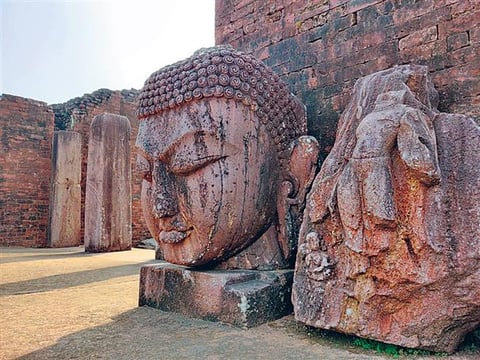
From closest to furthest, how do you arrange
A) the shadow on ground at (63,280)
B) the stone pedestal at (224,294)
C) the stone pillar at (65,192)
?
the stone pedestal at (224,294) → the shadow on ground at (63,280) → the stone pillar at (65,192)

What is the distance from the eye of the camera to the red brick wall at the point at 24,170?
9320 millimetres

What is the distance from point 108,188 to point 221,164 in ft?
18.4

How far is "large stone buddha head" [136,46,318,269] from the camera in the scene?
2.43m

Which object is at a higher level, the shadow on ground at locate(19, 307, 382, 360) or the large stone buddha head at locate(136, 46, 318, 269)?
the large stone buddha head at locate(136, 46, 318, 269)

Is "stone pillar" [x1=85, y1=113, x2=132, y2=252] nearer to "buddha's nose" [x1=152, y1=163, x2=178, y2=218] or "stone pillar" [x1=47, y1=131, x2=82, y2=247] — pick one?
"stone pillar" [x1=47, y1=131, x2=82, y2=247]

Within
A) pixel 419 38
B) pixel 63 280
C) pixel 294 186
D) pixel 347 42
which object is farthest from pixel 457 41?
pixel 63 280

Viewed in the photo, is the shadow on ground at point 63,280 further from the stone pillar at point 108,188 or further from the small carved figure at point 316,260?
the small carved figure at point 316,260

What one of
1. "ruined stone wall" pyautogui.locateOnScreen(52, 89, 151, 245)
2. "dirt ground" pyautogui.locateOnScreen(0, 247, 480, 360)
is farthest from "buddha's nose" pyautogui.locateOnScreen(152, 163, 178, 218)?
"ruined stone wall" pyautogui.locateOnScreen(52, 89, 151, 245)

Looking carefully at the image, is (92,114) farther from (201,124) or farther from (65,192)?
(201,124)

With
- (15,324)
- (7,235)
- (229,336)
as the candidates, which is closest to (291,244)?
(229,336)

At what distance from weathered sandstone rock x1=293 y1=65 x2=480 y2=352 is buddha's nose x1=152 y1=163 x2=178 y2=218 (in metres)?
0.98

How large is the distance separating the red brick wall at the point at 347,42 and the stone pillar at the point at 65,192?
21.0 ft

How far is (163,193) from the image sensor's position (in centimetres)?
247

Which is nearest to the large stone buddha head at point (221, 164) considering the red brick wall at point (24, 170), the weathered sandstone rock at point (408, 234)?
the weathered sandstone rock at point (408, 234)
